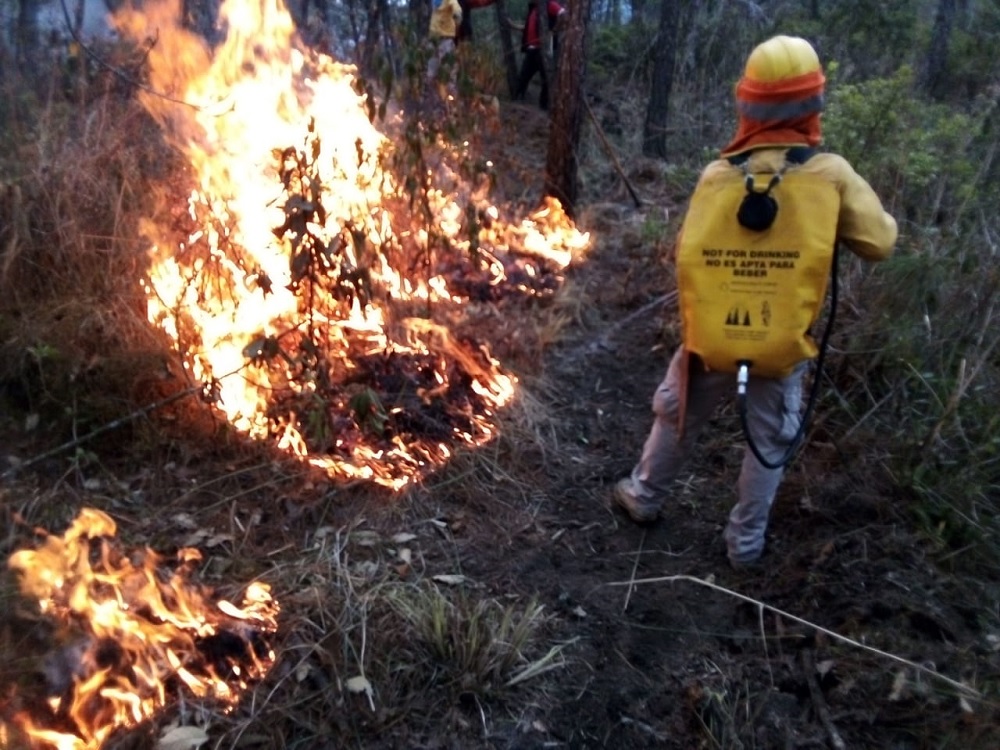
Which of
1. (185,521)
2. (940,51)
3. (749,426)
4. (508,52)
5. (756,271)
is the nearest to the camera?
(756,271)

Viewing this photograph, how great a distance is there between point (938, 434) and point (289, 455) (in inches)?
113

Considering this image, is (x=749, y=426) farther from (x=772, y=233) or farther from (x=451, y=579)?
(x=451, y=579)

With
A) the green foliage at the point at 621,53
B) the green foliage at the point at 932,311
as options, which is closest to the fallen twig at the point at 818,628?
the green foliage at the point at 932,311

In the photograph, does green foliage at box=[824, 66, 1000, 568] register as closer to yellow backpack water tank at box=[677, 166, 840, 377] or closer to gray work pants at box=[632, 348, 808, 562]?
gray work pants at box=[632, 348, 808, 562]

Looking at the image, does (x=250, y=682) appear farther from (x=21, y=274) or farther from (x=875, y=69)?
(x=875, y=69)

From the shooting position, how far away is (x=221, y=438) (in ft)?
14.9

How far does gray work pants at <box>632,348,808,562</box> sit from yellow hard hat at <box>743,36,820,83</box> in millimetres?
1062

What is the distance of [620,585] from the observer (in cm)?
399

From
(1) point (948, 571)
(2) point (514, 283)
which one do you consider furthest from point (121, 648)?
(2) point (514, 283)

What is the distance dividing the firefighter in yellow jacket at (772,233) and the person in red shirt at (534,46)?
25.5 feet

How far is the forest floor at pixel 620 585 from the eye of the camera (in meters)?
3.20

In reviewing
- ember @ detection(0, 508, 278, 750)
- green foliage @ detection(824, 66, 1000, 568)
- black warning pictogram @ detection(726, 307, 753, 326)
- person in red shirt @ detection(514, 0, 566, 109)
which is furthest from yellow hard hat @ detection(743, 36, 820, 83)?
person in red shirt @ detection(514, 0, 566, 109)

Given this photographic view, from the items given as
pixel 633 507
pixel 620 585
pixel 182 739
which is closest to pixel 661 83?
pixel 633 507

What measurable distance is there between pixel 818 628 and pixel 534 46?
8971 mm
